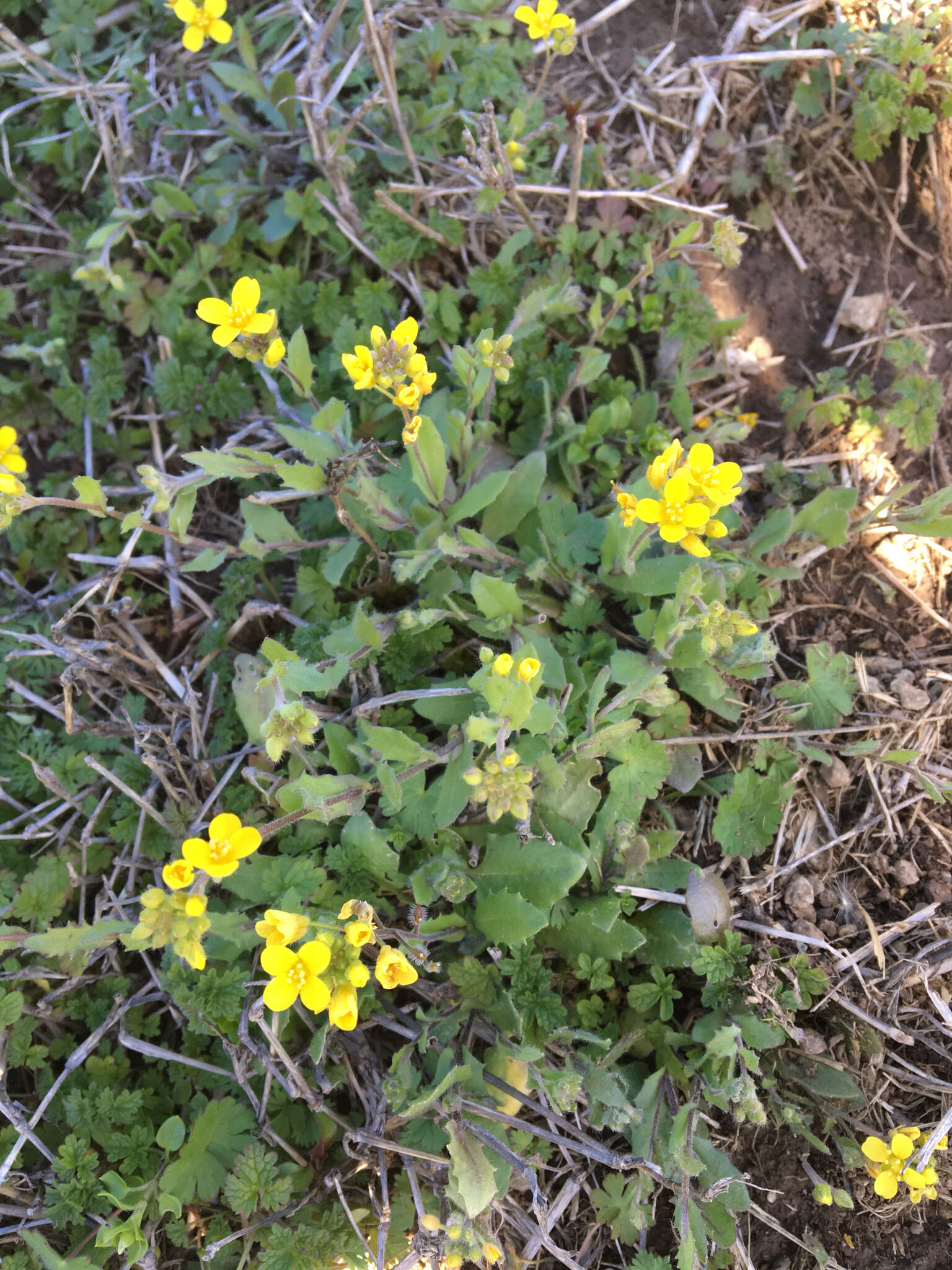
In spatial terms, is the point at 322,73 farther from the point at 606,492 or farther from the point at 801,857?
the point at 801,857

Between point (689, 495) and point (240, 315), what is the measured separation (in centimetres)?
150

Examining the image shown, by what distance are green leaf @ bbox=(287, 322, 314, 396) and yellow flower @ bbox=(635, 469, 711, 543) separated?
4.28ft

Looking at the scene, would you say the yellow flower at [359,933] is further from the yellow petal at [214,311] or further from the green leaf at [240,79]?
the green leaf at [240,79]

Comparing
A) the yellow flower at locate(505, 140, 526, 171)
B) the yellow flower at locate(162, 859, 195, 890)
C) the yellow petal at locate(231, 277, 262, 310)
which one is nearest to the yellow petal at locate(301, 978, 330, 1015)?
the yellow flower at locate(162, 859, 195, 890)

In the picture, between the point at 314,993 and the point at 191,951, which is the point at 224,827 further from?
the point at 314,993

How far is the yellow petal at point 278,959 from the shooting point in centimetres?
215

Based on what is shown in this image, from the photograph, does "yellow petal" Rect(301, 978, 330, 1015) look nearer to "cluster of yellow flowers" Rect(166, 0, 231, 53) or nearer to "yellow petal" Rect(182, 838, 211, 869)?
"yellow petal" Rect(182, 838, 211, 869)

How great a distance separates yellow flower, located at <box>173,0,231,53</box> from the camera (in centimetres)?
341

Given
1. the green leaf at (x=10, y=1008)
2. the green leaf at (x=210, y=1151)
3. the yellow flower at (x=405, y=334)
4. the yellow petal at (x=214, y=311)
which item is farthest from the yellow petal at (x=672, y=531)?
the green leaf at (x=10, y=1008)

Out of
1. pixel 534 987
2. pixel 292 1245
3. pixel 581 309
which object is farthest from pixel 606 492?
pixel 292 1245

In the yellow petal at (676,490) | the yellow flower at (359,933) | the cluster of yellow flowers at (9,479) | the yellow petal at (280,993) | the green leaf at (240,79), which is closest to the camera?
the yellow petal at (280,993)

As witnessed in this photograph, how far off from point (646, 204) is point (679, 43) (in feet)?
3.52

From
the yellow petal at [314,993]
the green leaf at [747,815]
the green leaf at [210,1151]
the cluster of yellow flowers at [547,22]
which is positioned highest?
the cluster of yellow flowers at [547,22]

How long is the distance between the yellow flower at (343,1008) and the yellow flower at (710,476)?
5.61 ft
